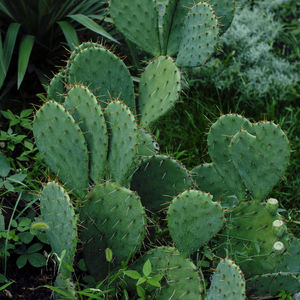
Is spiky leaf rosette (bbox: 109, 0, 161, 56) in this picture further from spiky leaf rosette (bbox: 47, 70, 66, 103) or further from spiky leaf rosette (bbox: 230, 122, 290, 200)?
spiky leaf rosette (bbox: 230, 122, 290, 200)

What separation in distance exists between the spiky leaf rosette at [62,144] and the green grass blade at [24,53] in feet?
2.82

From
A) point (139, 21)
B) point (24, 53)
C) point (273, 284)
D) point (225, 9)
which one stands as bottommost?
point (273, 284)

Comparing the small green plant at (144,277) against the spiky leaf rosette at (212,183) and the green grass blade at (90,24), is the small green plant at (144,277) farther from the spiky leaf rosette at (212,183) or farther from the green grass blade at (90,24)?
the green grass blade at (90,24)

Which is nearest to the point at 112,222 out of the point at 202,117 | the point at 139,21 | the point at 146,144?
the point at 146,144

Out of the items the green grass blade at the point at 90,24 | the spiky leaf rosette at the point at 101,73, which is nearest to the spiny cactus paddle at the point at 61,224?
the spiky leaf rosette at the point at 101,73

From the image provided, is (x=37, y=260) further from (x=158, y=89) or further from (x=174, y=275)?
(x=158, y=89)

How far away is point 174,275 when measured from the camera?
163cm

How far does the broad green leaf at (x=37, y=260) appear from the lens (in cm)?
183

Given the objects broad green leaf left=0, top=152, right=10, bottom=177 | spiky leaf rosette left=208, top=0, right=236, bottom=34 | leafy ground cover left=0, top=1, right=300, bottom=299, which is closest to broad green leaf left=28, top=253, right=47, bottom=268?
leafy ground cover left=0, top=1, right=300, bottom=299

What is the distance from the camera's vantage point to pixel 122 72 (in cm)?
209

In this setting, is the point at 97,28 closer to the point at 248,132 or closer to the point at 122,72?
the point at 122,72

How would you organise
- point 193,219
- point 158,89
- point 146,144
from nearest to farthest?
point 193,219 < point 146,144 < point 158,89

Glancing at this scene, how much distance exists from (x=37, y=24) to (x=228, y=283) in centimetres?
202

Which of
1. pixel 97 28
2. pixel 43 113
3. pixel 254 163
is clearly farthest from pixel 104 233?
pixel 97 28
